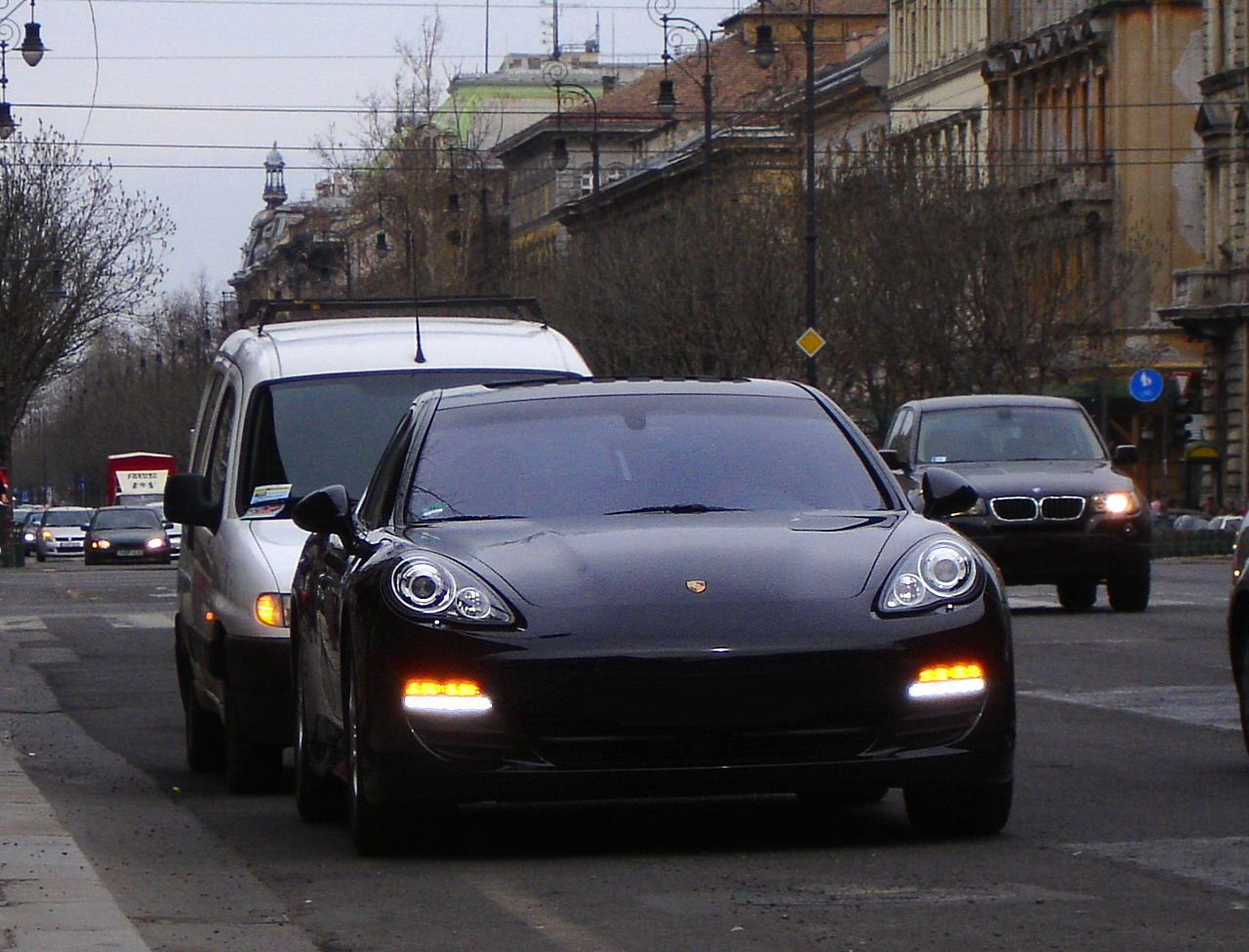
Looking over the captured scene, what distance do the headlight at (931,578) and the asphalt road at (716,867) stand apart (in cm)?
72

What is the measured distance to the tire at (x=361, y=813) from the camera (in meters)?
8.18

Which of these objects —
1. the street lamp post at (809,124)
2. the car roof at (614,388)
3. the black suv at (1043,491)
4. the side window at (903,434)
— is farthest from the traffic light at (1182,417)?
the car roof at (614,388)

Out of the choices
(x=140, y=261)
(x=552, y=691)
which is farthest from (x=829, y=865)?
(x=140, y=261)

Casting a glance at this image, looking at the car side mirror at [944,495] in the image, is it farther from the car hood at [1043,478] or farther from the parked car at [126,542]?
the parked car at [126,542]

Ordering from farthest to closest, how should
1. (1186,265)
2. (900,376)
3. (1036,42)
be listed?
(1036,42) → (1186,265) → (900,376)

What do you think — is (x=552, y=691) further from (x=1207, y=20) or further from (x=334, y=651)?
(x=1207, y=20)

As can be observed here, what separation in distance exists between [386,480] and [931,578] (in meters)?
2.09

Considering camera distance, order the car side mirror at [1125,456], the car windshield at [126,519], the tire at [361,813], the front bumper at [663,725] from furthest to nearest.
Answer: the car windshield at [126,519] → the car side mirror at [1125,456] → the tire at [361,813] → the front bumper at [663,725]

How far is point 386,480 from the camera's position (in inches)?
368

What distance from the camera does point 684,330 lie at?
187 feet

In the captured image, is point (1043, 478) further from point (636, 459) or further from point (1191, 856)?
point (1191, 856)

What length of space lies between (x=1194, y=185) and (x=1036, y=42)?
728cm

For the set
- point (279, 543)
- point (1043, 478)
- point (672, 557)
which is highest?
point (672, 557)

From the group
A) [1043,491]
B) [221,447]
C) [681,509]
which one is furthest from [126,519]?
[681,509]
